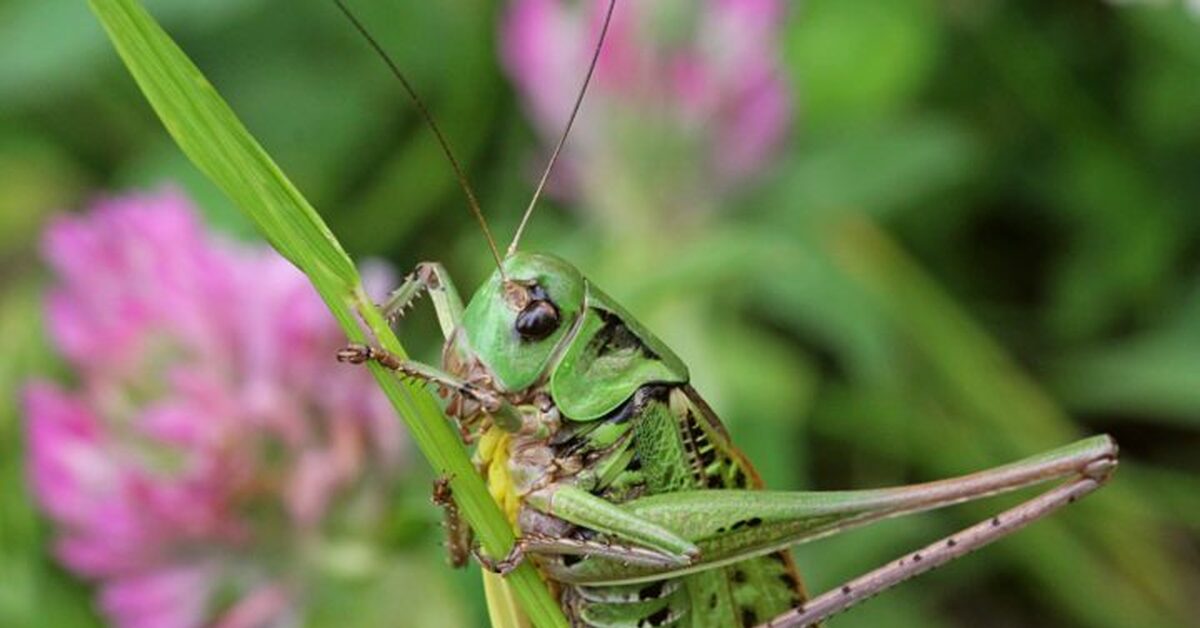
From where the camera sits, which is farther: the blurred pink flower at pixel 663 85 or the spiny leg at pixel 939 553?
the blurred pink flower at pixel 663 85

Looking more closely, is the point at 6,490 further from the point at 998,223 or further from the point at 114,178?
the point at 998,223

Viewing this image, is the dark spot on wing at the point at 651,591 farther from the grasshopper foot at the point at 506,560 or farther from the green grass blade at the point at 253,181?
the green grass blade at the point at 253,181

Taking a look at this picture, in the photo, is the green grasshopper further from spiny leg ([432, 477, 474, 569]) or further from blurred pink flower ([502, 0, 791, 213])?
blurred pink flower ([502, 0, 791, 213])

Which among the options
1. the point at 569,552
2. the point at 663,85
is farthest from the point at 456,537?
the point at 663,85

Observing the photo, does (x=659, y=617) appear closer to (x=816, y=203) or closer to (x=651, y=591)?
(x=651, y=591)

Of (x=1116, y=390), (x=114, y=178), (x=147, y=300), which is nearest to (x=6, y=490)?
(x=147, y=300)

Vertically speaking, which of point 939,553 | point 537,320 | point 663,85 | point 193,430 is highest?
point 663,85

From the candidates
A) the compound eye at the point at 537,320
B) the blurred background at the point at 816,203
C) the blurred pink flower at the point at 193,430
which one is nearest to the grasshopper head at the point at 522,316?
the compound eye at the point at 537,320
